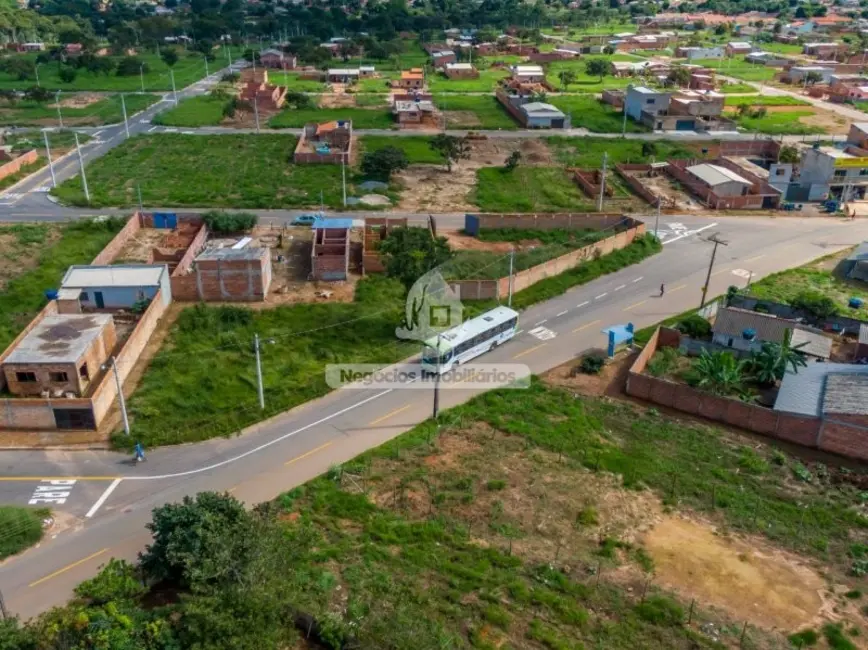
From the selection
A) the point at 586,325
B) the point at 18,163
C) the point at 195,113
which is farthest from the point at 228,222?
the point at 195,113

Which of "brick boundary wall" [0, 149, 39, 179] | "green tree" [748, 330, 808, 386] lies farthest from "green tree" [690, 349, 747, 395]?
"brick boundary wall" [0, 149, 39, 179]

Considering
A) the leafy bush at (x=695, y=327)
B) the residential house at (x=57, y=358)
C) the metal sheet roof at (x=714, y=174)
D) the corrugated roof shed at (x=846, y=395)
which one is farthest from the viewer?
the metal sheet roof at (x=714, y=174)

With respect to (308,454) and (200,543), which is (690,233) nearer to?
(308,454)

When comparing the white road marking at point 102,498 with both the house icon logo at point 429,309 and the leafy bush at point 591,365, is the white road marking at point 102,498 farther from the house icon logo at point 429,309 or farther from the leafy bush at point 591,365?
the leafy bush at point 591,365

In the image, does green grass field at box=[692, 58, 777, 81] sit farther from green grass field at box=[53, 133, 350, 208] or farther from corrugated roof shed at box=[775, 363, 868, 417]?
corrugated roof shed at box=[775, 363, 868, 417]

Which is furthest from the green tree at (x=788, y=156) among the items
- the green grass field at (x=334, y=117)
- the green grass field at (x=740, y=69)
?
the green grass field at (x=740, y=69)
